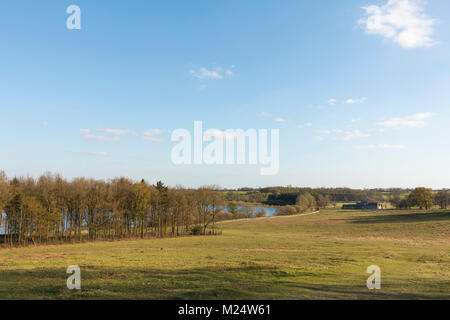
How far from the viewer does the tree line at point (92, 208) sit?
46.2 meters

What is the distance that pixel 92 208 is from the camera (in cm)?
5462

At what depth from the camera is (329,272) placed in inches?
654

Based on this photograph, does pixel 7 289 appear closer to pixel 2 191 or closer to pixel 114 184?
pixel 2 191

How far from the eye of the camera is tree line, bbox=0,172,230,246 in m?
46.2
